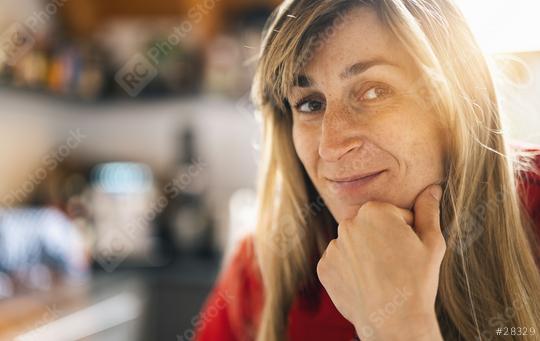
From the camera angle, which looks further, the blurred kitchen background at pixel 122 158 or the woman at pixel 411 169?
the blurred kitchen background at pixel 122 158

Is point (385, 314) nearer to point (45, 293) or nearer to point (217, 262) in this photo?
point (45, 293)

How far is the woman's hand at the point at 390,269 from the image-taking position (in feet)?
1.36

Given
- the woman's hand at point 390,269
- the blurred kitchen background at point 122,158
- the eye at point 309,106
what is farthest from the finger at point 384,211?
the blurred kitchen background at point 122,158

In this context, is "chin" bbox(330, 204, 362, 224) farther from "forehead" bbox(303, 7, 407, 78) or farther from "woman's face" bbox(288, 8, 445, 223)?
"forehead" bbox(303, 7, 407, 78)

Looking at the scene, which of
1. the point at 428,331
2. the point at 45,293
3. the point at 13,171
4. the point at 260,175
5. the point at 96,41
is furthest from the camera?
the point at 96,41

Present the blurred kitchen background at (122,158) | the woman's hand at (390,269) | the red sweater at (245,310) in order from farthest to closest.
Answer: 1. the blurred kitchen background at (122,158)
2. the red sweater at (245,310)
3. the woman's hand at (390,269)

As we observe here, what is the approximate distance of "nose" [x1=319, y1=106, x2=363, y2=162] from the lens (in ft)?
1.44

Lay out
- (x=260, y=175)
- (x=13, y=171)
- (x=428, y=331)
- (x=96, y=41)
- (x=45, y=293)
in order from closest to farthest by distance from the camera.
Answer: (x=428, y=331) → (x=260, y=175) → (x=45, y=293) → (x=13, y=171) → (x=96, y=41)

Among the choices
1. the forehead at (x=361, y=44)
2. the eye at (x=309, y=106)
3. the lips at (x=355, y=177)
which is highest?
the forehead at (x=361, y=44)

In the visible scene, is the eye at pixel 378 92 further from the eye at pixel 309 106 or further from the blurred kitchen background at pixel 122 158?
the blurred kitchen background at pixel 122 158

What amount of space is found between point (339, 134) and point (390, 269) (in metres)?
0.13

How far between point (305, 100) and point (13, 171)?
1.73 m

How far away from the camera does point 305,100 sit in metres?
0.49

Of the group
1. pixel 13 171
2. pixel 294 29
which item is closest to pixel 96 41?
pixel 13 171
